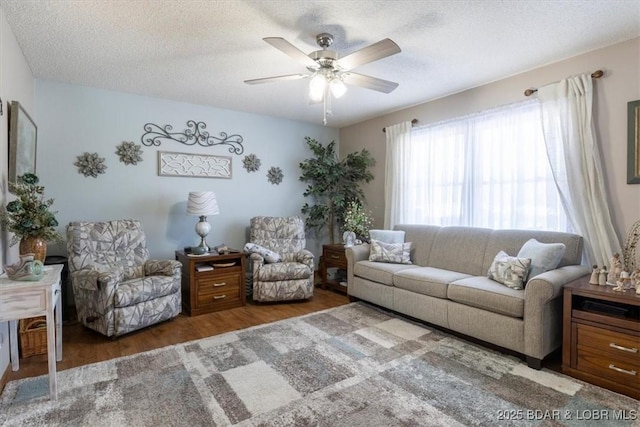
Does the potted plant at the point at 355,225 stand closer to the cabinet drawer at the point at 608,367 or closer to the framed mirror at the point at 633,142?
the cabinet drawer at the point at 608,367

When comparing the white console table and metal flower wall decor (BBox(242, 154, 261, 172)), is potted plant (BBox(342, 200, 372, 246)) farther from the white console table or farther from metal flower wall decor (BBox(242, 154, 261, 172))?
the white console table

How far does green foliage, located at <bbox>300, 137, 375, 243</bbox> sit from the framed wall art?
1.25 metres

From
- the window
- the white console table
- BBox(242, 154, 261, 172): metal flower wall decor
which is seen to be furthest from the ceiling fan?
BBox(242, 154, 261, 172): metal flower wall decor

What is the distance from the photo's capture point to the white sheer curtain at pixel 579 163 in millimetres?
2654

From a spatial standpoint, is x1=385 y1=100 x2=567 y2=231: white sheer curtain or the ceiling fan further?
x1=385 y1=100 x2=567 y2=231: white sheer curtain

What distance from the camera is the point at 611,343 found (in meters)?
2.07

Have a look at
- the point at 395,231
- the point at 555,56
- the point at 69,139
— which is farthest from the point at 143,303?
the point at 555,56

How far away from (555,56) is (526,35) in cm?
61

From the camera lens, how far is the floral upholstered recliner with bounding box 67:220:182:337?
2.78 metres

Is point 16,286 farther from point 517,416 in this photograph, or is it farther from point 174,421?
point 517,416

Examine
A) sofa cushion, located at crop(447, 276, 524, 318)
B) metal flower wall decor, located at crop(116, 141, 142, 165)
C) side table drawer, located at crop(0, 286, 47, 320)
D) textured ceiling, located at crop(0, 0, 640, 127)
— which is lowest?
sofa cushion, located at crop(447, 276, 524, 318)

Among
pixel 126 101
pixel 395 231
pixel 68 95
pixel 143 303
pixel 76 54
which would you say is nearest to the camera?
pixel 76 54

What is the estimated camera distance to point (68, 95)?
3.47m

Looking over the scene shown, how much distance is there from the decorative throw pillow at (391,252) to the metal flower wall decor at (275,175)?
6.17 ft
